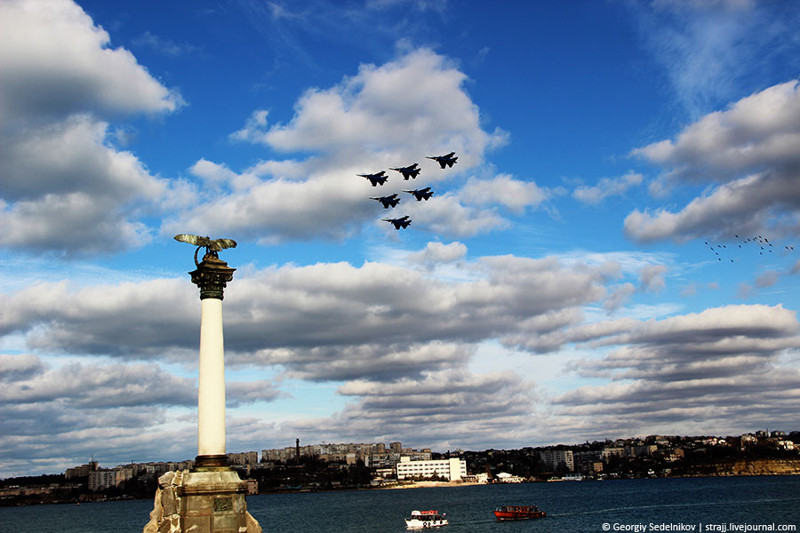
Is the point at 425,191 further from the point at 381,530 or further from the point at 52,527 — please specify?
the point at 52,527

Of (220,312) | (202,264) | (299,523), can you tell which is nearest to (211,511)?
(220,312)

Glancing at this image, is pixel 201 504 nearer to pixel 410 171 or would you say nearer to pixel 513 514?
pixel 410 171

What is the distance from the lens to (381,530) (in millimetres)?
96500

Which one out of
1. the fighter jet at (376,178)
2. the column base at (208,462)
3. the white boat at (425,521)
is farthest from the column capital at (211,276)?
the white boat at (425,521)

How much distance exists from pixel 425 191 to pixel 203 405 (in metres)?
22.7

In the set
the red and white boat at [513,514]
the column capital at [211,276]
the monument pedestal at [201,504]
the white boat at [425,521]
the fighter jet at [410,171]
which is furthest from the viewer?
the red and white boat at [513,514]

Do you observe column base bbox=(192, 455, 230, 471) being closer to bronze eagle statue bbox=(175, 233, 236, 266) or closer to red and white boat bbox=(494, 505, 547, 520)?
bronze eagle statue bbox=(175, 233, 236, 266)

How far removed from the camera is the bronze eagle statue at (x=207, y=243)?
20984mm

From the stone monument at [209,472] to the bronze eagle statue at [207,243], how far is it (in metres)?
0.04

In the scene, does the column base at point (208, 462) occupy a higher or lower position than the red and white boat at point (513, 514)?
higher

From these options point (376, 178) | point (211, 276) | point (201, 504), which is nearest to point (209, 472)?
point (201, 504)

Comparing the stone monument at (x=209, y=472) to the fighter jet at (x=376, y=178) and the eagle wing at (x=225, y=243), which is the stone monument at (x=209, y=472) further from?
the fighter jet at (x=376, y=178)

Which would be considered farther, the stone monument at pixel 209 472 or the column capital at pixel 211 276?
the column capital at pixel 211 276

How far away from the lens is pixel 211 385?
20016 mm
